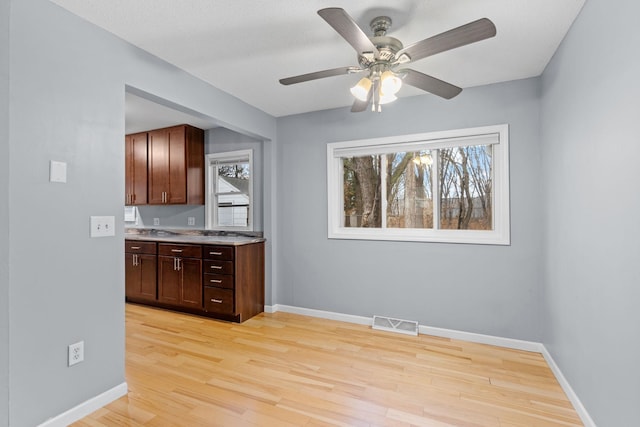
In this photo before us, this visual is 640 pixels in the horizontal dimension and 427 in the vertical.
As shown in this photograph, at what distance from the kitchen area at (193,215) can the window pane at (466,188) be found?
2210 millimetres

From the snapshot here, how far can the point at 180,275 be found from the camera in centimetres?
374

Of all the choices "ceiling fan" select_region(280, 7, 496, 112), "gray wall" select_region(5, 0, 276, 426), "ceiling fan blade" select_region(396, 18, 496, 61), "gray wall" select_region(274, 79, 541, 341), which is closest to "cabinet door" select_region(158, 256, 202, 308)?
"gray wall" select_region(274, 79, 541, 341)

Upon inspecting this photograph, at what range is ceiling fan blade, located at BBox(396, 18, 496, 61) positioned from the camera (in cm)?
146

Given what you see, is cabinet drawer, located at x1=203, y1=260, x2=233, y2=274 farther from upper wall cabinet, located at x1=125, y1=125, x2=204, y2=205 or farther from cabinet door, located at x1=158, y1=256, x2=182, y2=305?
upper wall cabinet, located at x1=125, y1=125, x2=204, y2=205

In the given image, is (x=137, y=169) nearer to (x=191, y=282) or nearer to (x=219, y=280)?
(x=191, y=282)

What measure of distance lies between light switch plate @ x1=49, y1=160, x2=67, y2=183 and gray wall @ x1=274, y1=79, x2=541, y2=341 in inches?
92.2

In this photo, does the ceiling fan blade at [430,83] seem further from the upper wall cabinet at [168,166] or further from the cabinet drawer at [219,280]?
the upper wall cabinet at [168,166]

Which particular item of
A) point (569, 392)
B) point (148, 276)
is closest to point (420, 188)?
point (569, 392)

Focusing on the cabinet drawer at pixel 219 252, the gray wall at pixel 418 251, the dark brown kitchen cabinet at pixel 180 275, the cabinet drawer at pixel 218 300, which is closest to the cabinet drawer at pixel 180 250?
the dark brown kitchen cabinet at pixel 180 275

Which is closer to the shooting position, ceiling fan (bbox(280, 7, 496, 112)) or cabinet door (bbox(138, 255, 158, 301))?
ceiling fan (bbox(280, 7, 496, 112))

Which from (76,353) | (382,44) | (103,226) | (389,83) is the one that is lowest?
(76,353)

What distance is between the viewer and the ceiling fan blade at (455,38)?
146 centimetres

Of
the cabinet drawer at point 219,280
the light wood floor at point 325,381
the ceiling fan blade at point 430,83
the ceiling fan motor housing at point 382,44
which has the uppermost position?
the ceiling fan motor housing at point 382,44

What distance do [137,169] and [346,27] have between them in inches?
166
